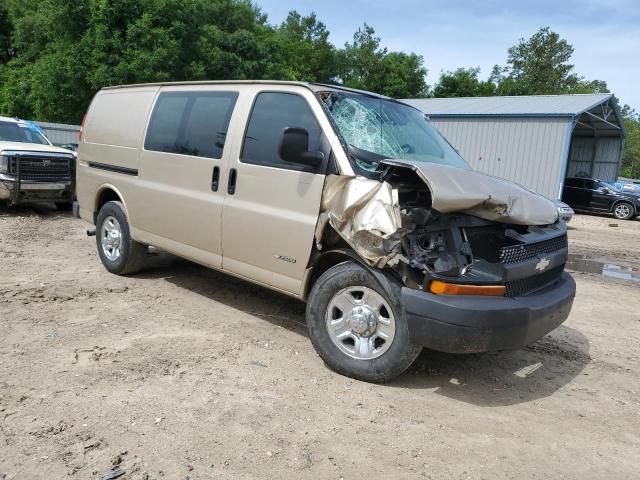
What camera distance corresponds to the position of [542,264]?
13.2 feet

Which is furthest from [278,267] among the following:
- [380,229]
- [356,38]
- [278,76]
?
[356,38]

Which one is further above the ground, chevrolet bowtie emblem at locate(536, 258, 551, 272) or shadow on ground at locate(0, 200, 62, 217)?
chevrolet bowtie emblem at locate(536, 258, 551, 272)

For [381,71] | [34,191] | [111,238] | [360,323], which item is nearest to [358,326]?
Answer: [360,323]

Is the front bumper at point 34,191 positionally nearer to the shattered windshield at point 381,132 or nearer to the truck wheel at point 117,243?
the truck wheel at point 117,243

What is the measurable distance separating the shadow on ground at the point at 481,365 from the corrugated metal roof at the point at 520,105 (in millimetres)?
16266

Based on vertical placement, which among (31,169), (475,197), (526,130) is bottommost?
(31,169)

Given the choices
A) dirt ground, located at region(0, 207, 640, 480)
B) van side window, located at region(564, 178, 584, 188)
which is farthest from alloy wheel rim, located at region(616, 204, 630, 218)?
dirt ground, located at region(0, 207, 640, 480)

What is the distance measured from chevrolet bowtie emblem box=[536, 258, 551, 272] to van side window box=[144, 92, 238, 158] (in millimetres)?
2804

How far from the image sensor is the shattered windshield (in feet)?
13.9

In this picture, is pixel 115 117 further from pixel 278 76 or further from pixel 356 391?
pixel 278 76

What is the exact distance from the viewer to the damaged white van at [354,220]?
3611 millimetres

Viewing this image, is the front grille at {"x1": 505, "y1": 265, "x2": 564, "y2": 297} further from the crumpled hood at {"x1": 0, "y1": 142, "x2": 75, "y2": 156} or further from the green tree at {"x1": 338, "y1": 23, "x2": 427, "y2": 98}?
the green tree at {"x1": 338, "y1": 23, "x2": 427, "y2": 98}

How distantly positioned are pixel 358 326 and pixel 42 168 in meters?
9.16

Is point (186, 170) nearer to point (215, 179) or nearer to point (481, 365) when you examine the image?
point (215, 179)
